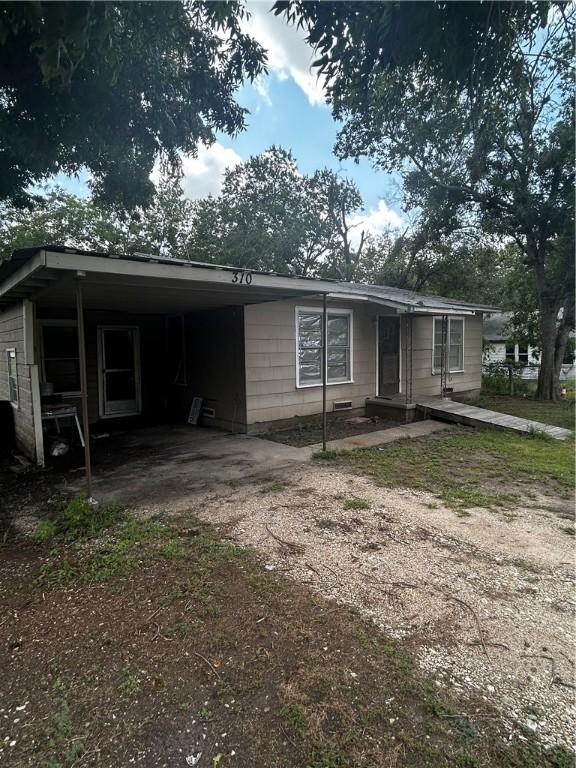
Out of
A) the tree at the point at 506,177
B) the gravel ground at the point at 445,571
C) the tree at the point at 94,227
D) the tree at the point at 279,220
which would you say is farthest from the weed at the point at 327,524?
the tree at the point at 94,227

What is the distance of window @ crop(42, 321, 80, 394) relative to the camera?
8156 millimetres

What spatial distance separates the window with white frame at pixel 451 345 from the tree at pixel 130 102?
→ 687cm

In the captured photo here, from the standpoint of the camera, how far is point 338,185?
78.6ft

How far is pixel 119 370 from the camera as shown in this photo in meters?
8.97

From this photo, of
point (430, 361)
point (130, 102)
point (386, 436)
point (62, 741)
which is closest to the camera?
point (62, 741)

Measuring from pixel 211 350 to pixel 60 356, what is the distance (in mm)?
2929

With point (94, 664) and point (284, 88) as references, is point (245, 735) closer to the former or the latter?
point (94, 664)

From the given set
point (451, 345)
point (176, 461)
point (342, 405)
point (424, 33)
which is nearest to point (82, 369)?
point (176, 461)

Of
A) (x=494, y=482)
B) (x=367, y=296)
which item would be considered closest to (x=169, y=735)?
(x=494, y=482)

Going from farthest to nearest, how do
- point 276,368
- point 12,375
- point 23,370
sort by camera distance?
point 276,368, point 12,375, point 23,370

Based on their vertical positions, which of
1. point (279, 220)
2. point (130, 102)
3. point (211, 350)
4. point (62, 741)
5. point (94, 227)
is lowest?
point (62, 741)

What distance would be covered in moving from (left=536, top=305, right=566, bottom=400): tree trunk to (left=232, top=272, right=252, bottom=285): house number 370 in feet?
36.5

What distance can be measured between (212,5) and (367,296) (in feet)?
16.9

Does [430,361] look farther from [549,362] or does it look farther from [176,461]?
[176,461]
